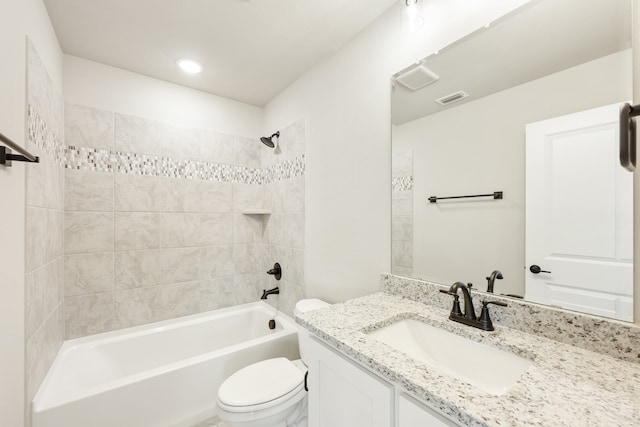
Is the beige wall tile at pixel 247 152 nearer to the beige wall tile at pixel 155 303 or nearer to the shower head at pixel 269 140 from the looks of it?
the shower head at pixel 269 140

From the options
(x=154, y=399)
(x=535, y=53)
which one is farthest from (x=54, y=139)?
(x=535, y=53)

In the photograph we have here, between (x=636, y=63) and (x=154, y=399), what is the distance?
2.43m

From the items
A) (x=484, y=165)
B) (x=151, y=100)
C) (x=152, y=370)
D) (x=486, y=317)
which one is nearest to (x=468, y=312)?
(x=486, y=317)

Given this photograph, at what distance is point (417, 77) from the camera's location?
129 centimetres

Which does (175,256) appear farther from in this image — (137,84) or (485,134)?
(485,134)

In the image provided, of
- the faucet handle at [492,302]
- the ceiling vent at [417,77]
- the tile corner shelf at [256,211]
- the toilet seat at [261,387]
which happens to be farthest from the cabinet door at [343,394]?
the tile corner shelf at [256,211]

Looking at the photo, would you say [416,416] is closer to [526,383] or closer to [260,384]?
[526,383]

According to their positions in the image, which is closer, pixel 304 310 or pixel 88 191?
pixel 304 310

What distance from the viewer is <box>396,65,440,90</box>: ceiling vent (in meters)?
1.25

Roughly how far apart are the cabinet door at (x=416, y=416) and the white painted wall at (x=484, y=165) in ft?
1.98

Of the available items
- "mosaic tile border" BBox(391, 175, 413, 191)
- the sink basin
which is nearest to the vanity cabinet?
the sink basin

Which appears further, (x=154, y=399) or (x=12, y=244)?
(x=154, y=399)

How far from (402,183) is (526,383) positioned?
93 cm

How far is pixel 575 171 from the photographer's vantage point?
2.70 feet
